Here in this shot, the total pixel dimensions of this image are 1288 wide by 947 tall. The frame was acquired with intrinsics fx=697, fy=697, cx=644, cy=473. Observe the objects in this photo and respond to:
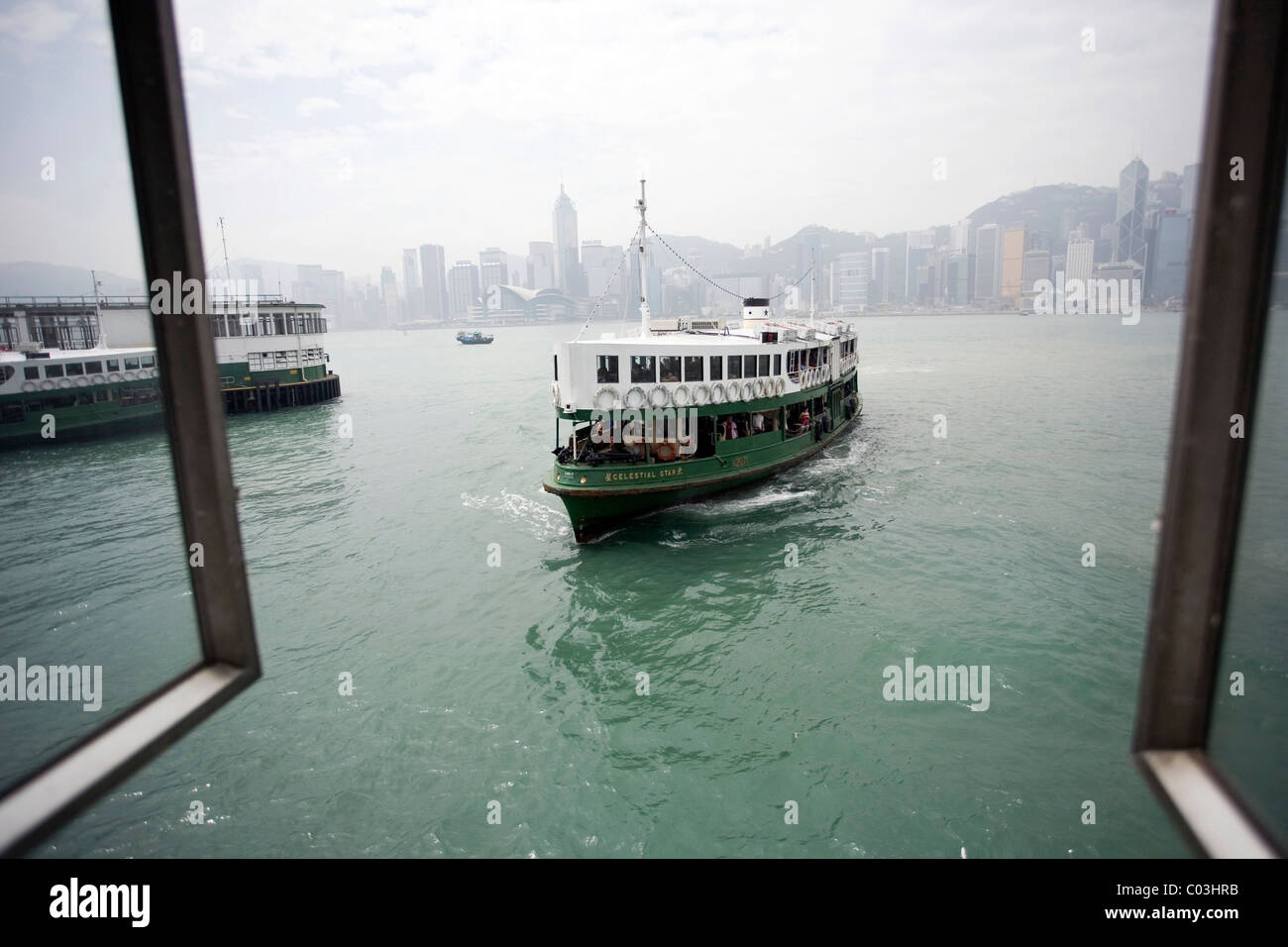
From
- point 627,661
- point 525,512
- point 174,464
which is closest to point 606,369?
point 525,512

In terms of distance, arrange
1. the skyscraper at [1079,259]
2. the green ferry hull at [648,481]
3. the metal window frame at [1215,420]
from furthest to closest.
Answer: the skyscraper at [1079,259] → the green ferry hull at [648,481] → the metal window frame at [1215,420]

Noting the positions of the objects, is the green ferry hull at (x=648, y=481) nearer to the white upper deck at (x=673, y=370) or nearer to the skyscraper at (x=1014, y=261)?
the white upper deck at (x=673, y=370)

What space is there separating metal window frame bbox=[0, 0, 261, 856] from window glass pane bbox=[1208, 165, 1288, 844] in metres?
2.43

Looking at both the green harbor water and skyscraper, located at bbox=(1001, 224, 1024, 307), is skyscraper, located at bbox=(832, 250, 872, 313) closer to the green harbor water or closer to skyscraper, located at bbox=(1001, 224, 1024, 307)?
skyscraper, located at bbox=(1001, 224, 1024, 307)

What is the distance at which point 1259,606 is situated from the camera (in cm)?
178

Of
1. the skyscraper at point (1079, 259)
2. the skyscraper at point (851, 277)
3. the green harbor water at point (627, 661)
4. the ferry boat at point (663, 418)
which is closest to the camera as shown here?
the green harbor water at point (627, 661)

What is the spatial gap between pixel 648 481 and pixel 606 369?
10.2 feet

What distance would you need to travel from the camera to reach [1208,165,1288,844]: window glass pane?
5.15ft

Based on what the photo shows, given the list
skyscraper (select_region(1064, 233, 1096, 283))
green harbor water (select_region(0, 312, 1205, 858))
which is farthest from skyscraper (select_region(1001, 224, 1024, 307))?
green harbor water (select_region(0, 312, 1205, 858))

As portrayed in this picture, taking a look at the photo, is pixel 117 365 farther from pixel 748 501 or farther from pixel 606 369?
pixel 748 501

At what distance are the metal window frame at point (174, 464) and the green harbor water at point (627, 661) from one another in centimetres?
9

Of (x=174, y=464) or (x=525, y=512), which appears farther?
(x=525, y=512)

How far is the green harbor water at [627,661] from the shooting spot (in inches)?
331

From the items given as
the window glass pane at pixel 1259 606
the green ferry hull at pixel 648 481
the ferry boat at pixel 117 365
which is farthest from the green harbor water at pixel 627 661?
the window glass pane at pixel 1259 606
